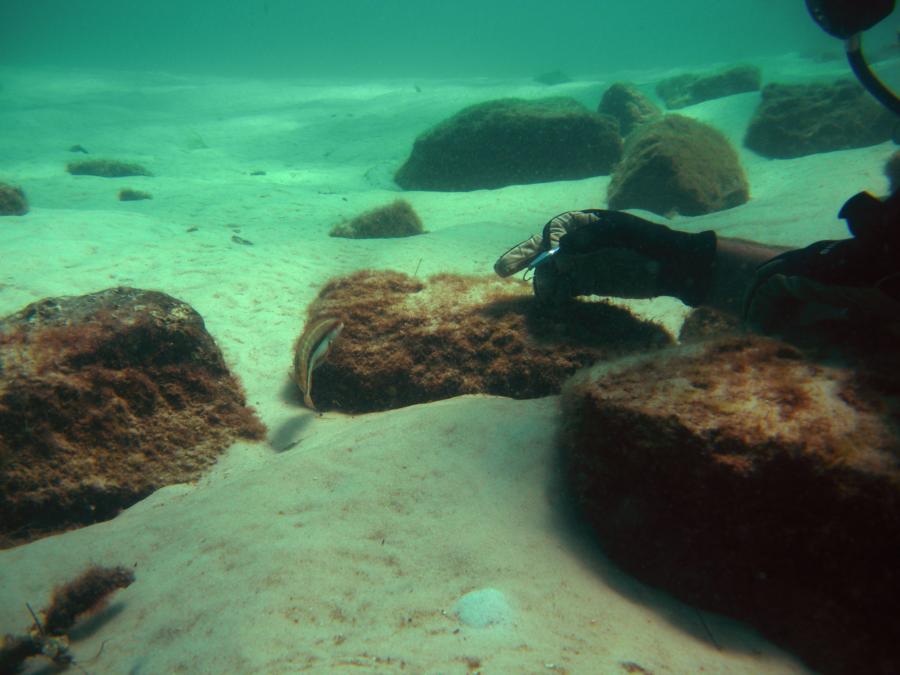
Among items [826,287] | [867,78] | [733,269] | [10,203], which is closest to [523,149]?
[733,269]

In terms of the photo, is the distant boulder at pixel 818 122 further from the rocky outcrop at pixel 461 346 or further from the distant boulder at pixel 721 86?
the rocky outcrop at pixel 461 346

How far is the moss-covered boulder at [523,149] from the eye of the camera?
1312 centimetres

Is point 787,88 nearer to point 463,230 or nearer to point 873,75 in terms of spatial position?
point 463,230

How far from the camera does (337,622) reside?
2029 millimetres

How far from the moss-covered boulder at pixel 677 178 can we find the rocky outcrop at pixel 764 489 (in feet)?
Answer: 28.3

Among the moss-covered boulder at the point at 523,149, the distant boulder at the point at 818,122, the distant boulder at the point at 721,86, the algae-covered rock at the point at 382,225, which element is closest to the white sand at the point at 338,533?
the algae-covered rock at the point at 382,225

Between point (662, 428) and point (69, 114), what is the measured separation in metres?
31.3

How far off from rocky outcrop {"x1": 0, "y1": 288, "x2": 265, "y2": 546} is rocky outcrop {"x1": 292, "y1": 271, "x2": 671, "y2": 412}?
1.11 m

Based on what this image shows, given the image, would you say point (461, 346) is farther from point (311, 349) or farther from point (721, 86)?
point (721, 86)

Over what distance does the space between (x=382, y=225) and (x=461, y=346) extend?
249 inches

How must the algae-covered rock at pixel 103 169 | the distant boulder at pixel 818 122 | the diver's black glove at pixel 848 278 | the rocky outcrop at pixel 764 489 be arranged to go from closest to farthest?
1. the rocky outcrop at pixel 764 489
2. the diver's black glove at pixel 848 278
3. the distant boulder at pixel 818 122
4. the algae-covered rock at pixel 103 169

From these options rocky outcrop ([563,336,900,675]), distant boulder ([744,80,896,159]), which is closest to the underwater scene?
rocky outcrop ([563,336,900,675])

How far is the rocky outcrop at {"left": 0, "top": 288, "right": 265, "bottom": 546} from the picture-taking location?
334 cm

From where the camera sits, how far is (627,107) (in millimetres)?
16812
